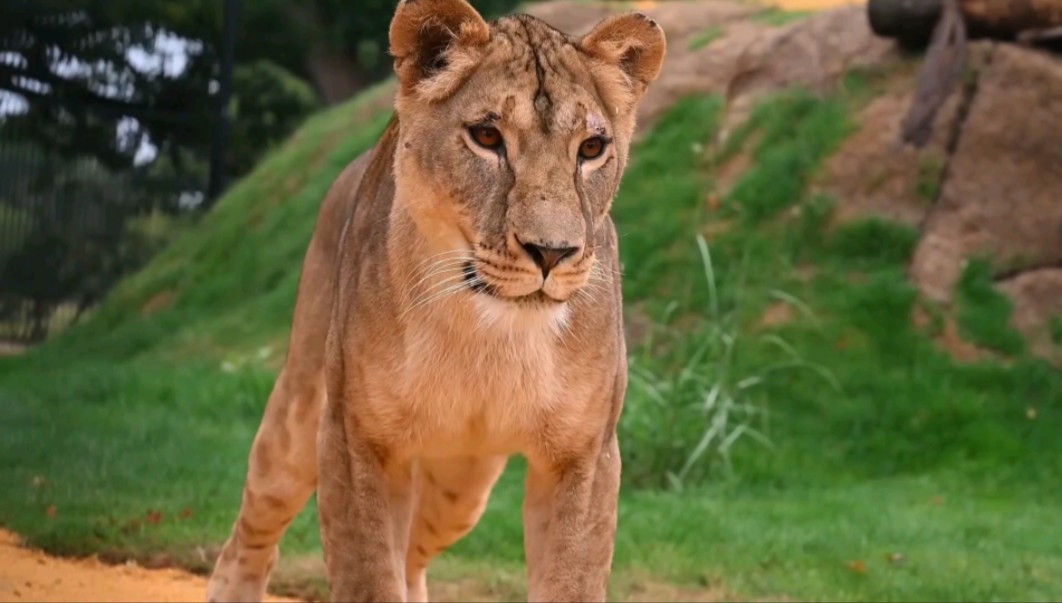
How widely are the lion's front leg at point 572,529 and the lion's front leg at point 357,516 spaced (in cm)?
33

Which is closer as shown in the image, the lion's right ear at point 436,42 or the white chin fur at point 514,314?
the white chin fur at point 514,314

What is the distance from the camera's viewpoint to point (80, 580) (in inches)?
185

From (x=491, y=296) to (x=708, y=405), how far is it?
4912 mm

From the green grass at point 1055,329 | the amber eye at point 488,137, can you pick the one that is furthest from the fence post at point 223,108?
the amber eye at point 488,137

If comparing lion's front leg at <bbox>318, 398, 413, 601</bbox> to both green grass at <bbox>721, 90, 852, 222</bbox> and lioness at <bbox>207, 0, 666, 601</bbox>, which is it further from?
green grass at <bbox>721, 90, 852, 222</bbox>

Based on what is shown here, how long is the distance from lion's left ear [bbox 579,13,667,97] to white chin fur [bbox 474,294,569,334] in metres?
0.60

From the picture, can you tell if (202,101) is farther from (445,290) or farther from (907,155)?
(445,290)

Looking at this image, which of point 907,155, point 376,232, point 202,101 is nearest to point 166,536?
point 376,232

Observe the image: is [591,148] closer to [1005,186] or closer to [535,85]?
[535,85]

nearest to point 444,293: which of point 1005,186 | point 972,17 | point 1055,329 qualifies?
point 1055,329

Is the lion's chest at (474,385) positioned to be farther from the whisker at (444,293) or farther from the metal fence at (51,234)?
the metal fence at (51,234)

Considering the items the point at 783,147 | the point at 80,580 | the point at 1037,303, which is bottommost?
the point at 1037,303

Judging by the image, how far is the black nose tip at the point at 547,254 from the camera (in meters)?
3.12

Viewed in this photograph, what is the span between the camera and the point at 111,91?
624cm
